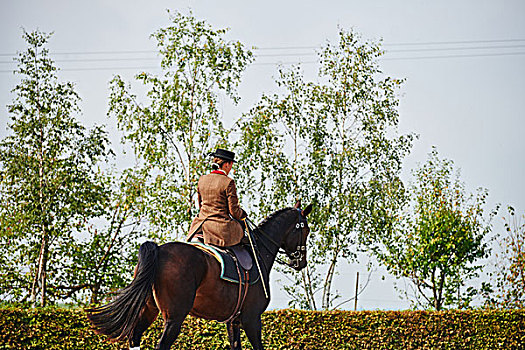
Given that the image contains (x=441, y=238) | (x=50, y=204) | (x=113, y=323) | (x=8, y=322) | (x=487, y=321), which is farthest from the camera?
(x=441, y=238)

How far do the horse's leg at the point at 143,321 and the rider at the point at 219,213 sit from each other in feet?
2.73

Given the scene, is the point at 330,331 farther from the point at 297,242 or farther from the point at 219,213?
the point at 219,213

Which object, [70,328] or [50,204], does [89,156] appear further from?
[70,328]

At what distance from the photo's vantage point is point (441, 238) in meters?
13.0

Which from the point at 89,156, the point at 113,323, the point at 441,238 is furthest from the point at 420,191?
the point at 113,323

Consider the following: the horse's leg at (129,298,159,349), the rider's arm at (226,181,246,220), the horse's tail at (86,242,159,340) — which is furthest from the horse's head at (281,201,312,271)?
the horse's tail at (86,242,159,340)

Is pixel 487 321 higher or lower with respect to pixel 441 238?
lower

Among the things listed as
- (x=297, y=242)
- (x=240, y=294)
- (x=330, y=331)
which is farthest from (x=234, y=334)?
(x=330, y=331)

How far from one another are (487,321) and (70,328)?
6511 millimetres

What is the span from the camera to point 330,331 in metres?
9.98

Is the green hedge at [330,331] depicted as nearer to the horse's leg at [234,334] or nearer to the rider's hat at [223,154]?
the horse's leg at [234,334]

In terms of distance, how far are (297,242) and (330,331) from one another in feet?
10.5

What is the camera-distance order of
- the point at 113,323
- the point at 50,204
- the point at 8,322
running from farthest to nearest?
1. the point at 50,204
2. the point at 8,322
3. the point at 113,323

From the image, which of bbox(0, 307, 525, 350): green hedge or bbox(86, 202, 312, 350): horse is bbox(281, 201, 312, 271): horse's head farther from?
bbox(0, 307, 525, 350): green hedge
